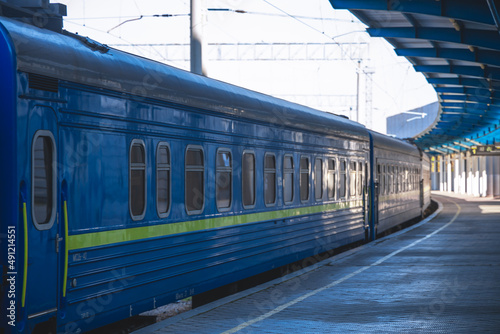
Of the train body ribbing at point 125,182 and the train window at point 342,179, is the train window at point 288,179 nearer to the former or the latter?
the train body ribbing at point 125,182

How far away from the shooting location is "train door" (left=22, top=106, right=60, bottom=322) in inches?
277

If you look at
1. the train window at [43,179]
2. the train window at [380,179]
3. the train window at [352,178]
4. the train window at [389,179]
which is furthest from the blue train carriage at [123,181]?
the train window at [389,179]

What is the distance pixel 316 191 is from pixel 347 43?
82.0 feet

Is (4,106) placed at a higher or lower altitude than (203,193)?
higher

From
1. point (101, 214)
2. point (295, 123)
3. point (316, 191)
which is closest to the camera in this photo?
point (101, 214)

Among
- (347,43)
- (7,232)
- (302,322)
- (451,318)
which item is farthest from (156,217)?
(347,43)

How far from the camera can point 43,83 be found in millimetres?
7336

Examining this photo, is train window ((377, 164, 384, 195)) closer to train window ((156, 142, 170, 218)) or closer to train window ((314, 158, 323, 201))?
train window ((314, 158, 323, 201))

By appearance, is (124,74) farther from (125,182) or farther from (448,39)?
(448,39)

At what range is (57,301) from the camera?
7457 mm

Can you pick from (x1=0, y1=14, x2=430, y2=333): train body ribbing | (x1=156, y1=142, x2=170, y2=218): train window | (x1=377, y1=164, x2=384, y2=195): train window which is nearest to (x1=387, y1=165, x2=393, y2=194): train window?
(x1=377, y1=164, x2=384, y2=195): train window

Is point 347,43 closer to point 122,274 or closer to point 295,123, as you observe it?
point 295,123

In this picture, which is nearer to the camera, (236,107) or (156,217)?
(156,217)

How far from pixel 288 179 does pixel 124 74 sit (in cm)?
613
